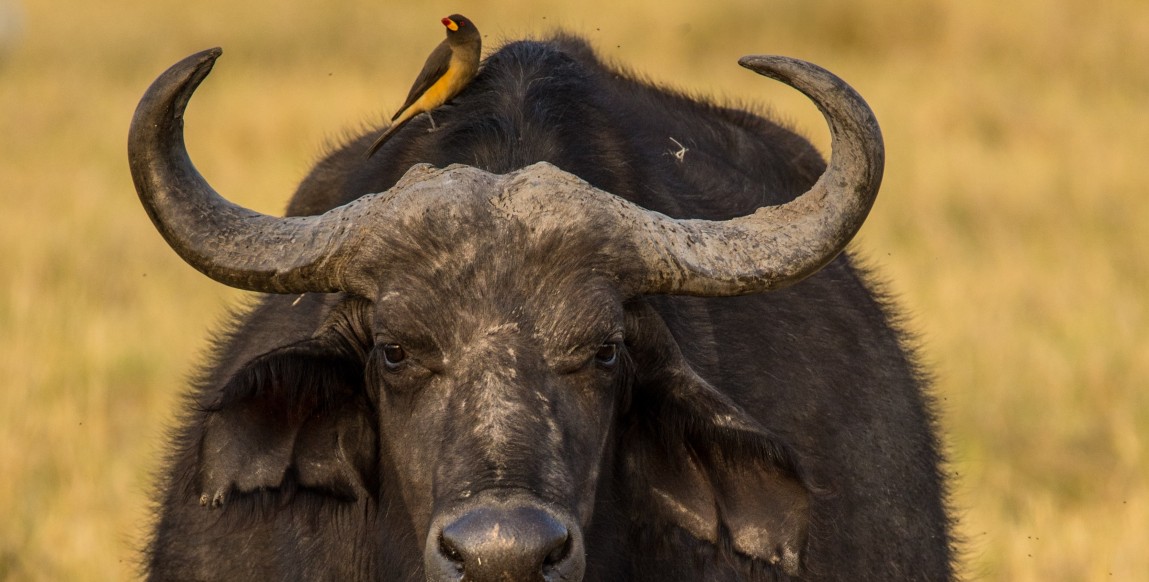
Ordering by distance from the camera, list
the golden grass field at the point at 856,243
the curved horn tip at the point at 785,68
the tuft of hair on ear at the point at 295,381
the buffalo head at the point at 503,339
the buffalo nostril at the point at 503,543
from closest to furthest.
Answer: the buffalo nostril at the point at 503,543 → the buffalo head at the point at 503,339 → the curved horn tip at the point at 785,68 → the tuft of hair on ear at the point at 295,381 → the golden grass field at the point at 856,243

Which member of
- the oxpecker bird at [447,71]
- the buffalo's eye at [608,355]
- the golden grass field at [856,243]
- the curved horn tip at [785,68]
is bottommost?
the golden grass field at [856,243]

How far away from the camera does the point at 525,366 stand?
3682mm

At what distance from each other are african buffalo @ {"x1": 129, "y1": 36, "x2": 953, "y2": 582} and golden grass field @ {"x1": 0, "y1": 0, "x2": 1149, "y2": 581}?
1.18 metres

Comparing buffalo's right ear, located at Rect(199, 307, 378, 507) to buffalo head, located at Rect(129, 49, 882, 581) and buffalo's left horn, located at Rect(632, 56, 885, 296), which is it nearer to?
buffalo head, located at Rect(129, 49, 882, 581)

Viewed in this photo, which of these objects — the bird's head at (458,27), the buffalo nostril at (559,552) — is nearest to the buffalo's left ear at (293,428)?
the buffalo nostril at (559,552)

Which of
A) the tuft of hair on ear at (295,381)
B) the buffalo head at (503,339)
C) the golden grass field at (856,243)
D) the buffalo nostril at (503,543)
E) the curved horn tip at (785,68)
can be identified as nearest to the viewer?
the buffalo nostril at (503,543)

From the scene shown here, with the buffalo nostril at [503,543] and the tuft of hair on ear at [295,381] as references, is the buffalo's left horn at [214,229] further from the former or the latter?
the buffalo nostril at [503,543]

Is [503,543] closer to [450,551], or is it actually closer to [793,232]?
[450,551]

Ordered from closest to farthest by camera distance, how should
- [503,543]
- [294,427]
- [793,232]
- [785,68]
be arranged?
[503,543]
[785,68]
[793,232]
[294,427]

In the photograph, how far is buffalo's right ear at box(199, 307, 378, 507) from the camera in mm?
3979

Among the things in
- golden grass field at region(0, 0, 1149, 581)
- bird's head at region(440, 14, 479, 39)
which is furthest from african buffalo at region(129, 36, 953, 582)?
golden grass field at region(0, 0, 1149, 581)

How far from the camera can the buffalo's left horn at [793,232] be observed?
12.4 feet

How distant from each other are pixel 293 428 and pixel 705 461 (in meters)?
1.00

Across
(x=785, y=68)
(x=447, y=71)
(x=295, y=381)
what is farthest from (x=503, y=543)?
(x=447, y=71)
